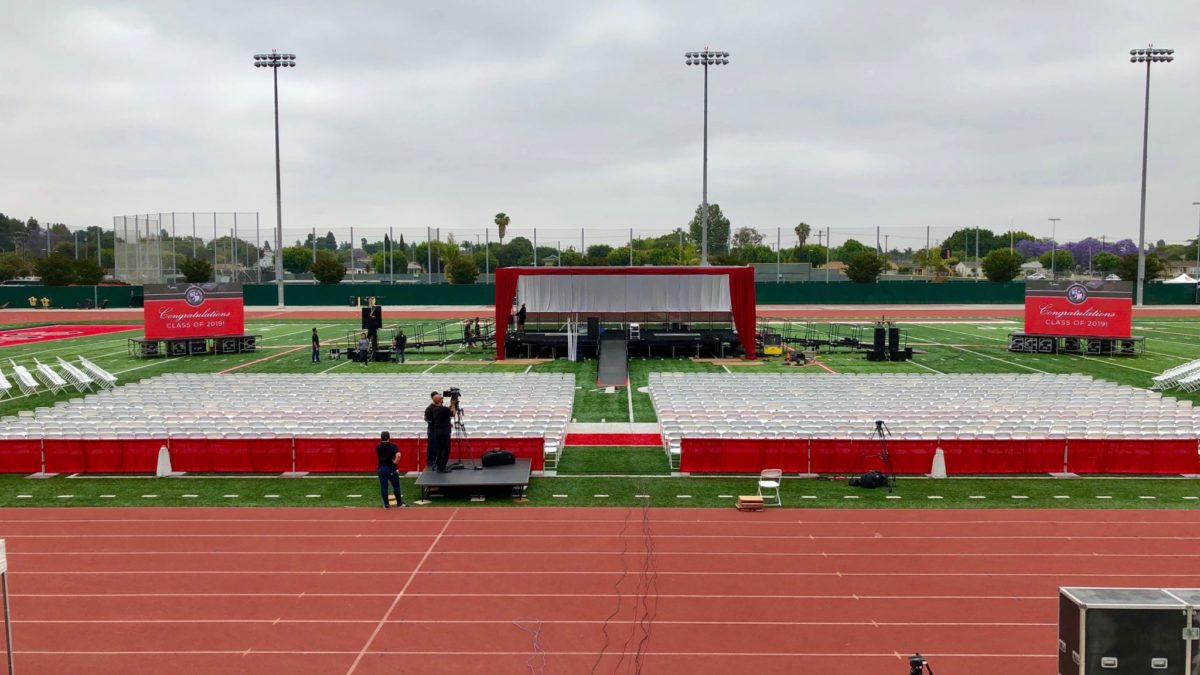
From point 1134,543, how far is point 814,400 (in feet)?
32.5

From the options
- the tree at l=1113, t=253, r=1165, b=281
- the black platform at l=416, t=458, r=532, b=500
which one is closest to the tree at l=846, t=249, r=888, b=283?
the tree at l=1113, t=253, r=1165, b=281

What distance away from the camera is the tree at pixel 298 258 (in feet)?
391

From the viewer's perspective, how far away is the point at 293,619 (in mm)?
9906

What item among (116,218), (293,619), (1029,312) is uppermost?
(116,218)

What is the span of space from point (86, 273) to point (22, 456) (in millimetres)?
70382

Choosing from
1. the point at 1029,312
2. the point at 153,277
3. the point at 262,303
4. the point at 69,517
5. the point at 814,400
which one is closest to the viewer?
the point at 69,517

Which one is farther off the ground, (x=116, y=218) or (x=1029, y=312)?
(x=116, y=218)

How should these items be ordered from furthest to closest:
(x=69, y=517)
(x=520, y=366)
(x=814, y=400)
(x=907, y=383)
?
(x=520, y=366) → (x=907, y=383) → (x=814, y=400) → (x=69, y=517)

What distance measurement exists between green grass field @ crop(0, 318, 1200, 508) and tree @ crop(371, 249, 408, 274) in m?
46.1

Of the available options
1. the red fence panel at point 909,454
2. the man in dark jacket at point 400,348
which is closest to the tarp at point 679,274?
the man in dark jacket at point 400,348

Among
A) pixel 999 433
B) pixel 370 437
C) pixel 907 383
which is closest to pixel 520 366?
pixel 907 383

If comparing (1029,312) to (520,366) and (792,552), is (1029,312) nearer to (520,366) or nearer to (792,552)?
(520,366)

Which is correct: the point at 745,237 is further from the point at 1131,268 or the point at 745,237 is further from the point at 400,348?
the point at 400,348

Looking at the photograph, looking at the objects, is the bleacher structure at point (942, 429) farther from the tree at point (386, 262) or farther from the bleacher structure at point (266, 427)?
the tree at point (386, 262)
